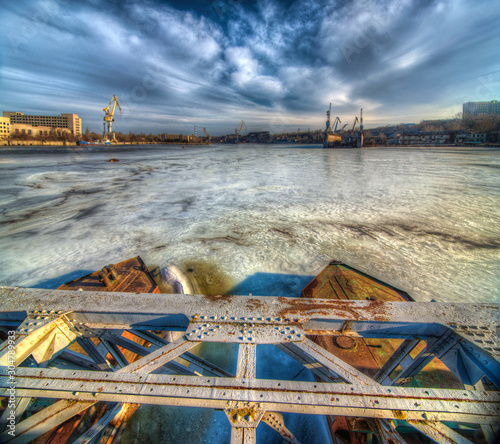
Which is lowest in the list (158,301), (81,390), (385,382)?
(385,382)

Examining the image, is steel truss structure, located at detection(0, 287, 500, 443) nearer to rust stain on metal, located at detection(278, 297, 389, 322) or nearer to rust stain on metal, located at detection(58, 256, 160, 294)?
rust stain on metal, located at detection(278, 297, 389, 322)

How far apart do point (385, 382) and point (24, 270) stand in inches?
255

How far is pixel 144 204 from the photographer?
946cm

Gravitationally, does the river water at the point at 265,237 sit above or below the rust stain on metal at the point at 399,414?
below

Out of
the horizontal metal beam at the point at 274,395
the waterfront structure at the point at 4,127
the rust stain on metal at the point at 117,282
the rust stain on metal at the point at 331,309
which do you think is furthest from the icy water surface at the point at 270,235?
the waterfront structure at the point at 4,127

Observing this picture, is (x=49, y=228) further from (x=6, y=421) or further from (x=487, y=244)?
(x=487, y=244)

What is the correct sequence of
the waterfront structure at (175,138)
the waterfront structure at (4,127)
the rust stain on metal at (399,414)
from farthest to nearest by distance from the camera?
the waterfront structure at (175,138) < the waterfront structure at (4,127) < the rust stain on metal at (399,414)

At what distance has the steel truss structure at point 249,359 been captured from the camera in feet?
4.44

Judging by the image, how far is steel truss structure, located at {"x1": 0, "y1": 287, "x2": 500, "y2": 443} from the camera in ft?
4.44

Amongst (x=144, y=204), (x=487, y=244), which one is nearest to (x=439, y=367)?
(x=487, y=244)

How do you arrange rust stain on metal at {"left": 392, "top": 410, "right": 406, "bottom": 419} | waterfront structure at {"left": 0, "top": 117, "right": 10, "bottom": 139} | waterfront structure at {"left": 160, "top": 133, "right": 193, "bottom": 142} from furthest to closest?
waterfront structure at {"left": 160, "top": 133, "right": 193, "bottom": 142}
waterfront structure at {"left": 0, "top": 117, "right": 10, "bottom": 139}
rust stain on metal at {"left": 392, "top": 410, "right": 406, "bottom": 419}

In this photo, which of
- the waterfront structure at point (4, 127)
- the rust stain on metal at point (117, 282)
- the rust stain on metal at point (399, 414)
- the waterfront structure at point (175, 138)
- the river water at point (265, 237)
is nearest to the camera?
the rust stain on metal at point (399, 414)

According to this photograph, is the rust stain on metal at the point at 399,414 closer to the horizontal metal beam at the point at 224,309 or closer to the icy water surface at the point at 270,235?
the horizontal metal beam at the point at 224,309

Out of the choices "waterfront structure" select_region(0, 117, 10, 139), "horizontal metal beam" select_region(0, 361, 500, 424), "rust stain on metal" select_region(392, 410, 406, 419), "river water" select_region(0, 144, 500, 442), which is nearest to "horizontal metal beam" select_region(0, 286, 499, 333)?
"horizontal metal beam" select_region(0, 361, 500, 424)
